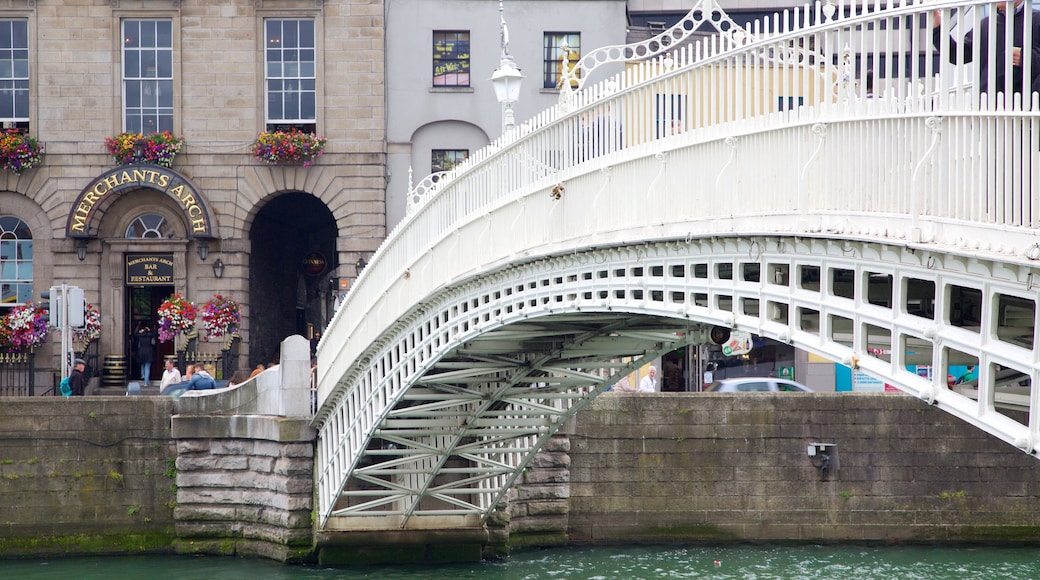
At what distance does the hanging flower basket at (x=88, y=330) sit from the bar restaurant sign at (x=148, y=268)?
99 cm

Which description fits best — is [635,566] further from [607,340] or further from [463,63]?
[463,63]

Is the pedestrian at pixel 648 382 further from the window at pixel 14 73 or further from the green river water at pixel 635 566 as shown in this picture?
the window at pixel 14 73

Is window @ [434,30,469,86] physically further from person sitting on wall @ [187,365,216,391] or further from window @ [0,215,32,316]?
person sitting on wall @ [187,365,216,391]

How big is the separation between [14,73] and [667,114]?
70.2 feet

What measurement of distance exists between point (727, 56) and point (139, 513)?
14848 mm

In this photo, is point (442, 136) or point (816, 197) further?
point (442, 136)

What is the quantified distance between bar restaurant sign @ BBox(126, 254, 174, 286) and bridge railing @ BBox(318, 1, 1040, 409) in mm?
15955

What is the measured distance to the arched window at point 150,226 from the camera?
→ 30.7 m

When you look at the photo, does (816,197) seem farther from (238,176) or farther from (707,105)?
(238,176)

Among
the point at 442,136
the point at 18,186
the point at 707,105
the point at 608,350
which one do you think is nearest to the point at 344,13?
the point at 442,136

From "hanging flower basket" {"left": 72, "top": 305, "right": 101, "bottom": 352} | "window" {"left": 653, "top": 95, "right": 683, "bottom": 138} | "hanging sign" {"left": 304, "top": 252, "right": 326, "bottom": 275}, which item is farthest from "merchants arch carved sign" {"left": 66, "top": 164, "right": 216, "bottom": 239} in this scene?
"window" {"left": 653, "top": 95, "right": 683, "bottom": 138}

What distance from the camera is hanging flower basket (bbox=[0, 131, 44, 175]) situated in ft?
97.6

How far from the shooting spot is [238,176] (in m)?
30.5

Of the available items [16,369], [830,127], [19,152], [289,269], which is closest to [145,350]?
[16,369]
